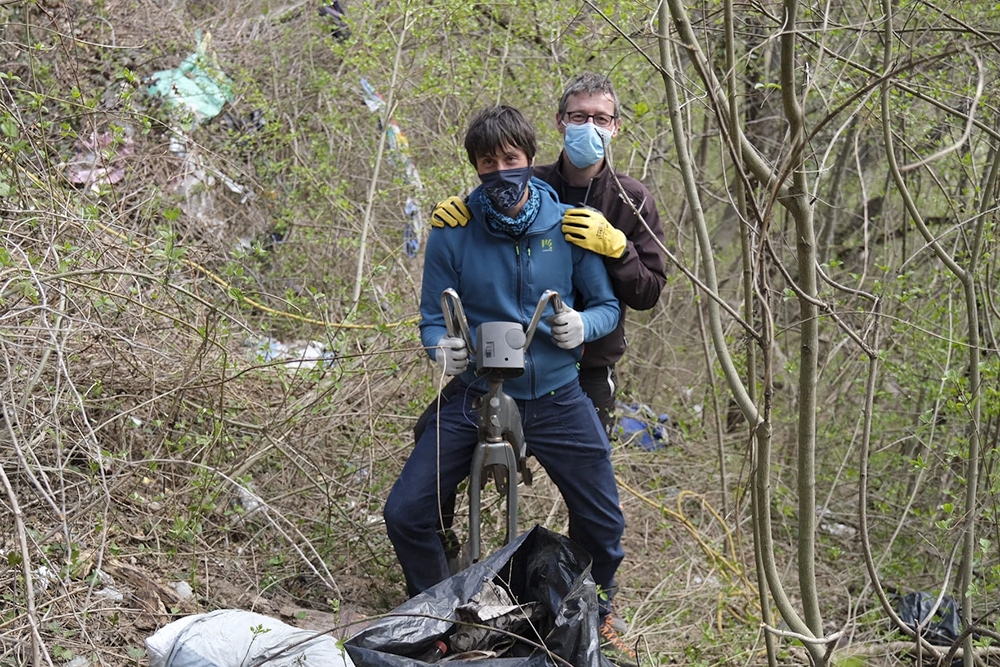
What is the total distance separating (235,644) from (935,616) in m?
2.68

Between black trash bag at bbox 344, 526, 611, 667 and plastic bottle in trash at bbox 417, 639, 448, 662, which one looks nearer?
black trash bag at bbox 344, 526, 611, 667

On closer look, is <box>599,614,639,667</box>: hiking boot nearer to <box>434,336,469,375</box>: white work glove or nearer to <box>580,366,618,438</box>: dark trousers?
<box>580,366,618,438</box>: dark trousers

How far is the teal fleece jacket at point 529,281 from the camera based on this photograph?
3266mm

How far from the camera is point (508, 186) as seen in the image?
3176 mm

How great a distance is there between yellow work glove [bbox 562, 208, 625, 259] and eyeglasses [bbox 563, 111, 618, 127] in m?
0.37

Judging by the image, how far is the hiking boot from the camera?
3.36 meters

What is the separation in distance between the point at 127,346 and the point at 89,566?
95 cm

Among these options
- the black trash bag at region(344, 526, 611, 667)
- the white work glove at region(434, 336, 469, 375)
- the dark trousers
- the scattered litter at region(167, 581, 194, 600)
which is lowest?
the scattered litter at region(167, 581, 194, 600)

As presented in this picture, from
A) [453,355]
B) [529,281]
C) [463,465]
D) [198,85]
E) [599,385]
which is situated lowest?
[463,465]

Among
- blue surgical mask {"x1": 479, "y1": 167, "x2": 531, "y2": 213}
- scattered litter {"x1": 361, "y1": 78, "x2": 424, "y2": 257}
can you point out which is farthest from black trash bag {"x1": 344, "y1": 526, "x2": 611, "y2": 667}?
scattered litter {"x1": 361, "y1": 78, "x2": 424, "y2": 257}

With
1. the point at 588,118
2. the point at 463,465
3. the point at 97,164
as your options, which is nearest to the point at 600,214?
the point at 588,118

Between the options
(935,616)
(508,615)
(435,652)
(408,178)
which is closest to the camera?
(435,652)

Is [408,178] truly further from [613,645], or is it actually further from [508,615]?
[508,615]

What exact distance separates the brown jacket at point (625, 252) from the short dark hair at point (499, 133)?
12.3 inches
